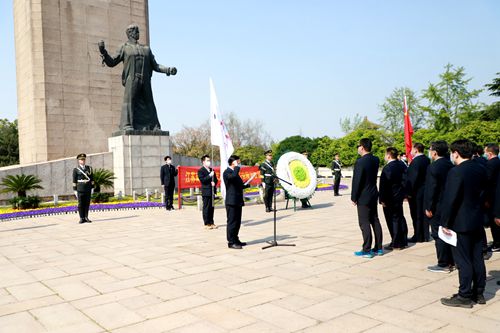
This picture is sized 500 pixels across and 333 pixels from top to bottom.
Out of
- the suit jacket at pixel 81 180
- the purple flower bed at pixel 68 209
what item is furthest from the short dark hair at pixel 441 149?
the purple flower bed at pixel 68 209

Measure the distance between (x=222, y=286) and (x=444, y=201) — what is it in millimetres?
2667

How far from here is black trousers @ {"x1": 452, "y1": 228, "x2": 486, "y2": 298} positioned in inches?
162

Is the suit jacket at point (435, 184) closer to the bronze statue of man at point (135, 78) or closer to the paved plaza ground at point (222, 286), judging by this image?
the paved plaza ground at point (222, 286)

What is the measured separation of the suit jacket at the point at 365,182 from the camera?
6367mm

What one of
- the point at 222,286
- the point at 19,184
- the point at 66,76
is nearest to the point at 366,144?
the point at 222,286

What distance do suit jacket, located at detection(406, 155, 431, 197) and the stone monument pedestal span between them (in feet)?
38.1

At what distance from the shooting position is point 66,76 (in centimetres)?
2105

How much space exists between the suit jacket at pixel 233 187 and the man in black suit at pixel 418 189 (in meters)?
3.02

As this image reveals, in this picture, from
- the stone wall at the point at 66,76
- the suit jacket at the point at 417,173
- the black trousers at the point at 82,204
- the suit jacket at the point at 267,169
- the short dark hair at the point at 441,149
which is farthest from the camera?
the stone wall at the point at 66,76

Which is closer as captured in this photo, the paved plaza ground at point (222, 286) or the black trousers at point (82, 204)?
the paved plaza ground at point (222, 286)

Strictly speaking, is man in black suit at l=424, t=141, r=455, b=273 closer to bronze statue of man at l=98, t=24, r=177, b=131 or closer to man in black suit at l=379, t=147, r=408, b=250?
man in black suit at l=379, t=147, r=408, b=250

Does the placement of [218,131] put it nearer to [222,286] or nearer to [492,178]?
[222,286]

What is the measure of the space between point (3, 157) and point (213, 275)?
117 feet

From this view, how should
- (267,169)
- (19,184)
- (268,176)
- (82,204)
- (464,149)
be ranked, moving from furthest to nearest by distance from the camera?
1. (19,184)
2. (267,169)
3. (268,176)
4. (82,204)
5. (464,149)
